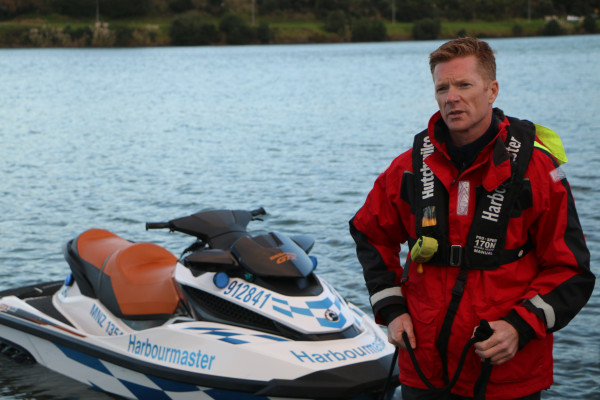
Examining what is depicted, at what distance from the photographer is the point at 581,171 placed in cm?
1355

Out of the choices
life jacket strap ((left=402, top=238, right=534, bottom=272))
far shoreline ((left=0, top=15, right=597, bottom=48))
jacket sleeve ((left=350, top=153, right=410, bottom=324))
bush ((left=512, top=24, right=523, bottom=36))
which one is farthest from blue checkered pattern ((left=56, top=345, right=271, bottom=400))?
bush ((left=512, top=24, right=523, bottom=36))

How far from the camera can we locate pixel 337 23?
112750 mm

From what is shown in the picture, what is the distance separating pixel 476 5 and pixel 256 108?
10693 centimetres

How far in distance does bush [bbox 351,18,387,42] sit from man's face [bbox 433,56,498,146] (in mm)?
110010

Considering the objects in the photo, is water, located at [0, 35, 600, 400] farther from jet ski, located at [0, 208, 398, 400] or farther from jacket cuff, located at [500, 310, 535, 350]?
jacket cuff, located at [500, 310, 535, 350]

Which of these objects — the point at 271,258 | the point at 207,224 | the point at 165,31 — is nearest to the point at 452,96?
the point at 271,258

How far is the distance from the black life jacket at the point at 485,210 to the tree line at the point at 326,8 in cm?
12000

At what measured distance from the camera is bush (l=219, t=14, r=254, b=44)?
10806 cm

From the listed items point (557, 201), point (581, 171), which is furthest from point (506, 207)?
point (581, 171)

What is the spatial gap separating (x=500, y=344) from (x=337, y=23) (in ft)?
371

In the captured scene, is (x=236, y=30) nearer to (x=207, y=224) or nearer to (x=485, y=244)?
(x=207, y=224)

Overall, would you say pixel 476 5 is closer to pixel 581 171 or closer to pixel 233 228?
pixel 581 171

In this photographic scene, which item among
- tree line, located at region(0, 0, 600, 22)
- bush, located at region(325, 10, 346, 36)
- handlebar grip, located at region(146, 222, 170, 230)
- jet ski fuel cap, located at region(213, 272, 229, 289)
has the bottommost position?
jet ski fuel cap, located at region(213, 272, 229, 289)

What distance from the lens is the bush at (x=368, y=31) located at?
11056 cm
